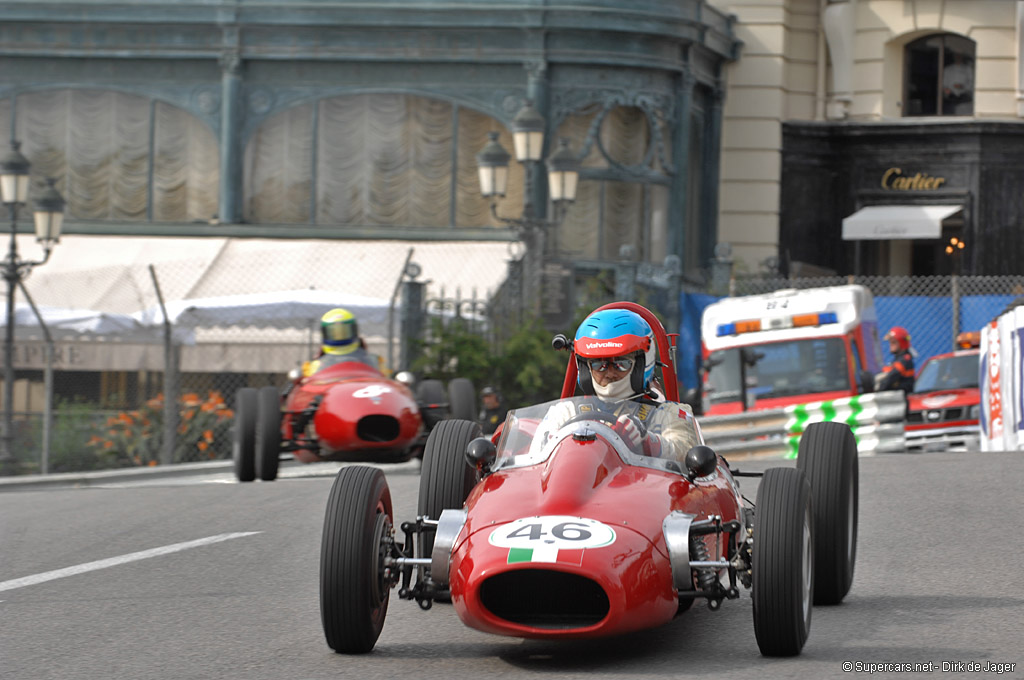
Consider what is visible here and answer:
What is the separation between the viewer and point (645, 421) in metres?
7.41

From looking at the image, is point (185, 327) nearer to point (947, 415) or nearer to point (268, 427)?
point (268, 427)

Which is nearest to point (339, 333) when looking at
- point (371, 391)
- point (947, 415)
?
point (371, 391)

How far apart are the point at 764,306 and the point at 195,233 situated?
36.5ft

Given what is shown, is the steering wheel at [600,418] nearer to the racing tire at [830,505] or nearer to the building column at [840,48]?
the racing tire at [830,505]

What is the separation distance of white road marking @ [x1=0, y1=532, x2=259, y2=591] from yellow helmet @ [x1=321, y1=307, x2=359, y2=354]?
16.3 ft

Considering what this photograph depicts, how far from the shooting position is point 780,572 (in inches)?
246

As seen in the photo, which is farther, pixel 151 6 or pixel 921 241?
pixel 921 241

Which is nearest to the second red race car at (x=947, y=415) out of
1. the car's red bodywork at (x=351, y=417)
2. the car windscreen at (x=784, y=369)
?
the car windscreen at (x=784, y=369)

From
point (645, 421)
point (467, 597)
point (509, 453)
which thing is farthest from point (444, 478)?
point (467, 597)

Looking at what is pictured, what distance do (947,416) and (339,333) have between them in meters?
7.50

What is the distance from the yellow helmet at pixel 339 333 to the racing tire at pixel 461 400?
1026 millimetres

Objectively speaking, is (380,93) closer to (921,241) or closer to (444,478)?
(921,241)

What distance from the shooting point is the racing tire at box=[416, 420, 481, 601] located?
24.7ft

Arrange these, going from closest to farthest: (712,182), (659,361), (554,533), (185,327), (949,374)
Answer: (554,533), (659,361), (185,327), (949,374), (712,182)
